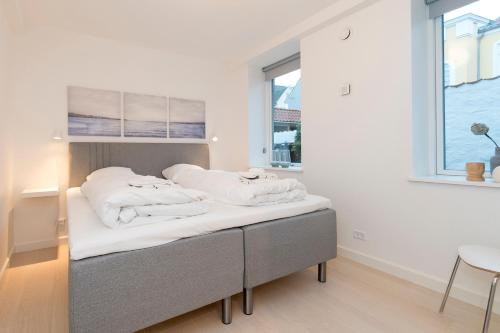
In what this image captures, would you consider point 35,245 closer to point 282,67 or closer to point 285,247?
point 285,247

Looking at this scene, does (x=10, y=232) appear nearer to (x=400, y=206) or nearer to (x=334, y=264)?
(x=334, y=264)

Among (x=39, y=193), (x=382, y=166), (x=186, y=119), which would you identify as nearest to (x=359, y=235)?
(x=382, y=166)

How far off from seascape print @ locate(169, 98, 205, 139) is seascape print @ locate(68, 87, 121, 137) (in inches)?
24.7

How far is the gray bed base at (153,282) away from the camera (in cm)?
112

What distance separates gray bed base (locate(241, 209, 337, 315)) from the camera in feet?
5.25

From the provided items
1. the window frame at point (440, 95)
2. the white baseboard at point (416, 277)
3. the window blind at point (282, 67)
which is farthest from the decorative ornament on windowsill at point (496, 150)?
the window blind at point (282, 67)

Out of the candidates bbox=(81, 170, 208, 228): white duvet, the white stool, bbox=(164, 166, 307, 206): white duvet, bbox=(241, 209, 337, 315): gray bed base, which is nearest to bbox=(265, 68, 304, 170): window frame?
bbox=(164, 166, 307, 206): white duvet

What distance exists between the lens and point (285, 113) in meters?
3.70

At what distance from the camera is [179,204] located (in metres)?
1.54

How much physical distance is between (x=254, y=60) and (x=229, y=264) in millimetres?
2840

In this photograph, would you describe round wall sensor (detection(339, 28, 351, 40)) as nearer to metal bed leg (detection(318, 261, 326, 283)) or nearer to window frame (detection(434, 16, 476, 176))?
window frame (detection(434, 16, 476, 176))

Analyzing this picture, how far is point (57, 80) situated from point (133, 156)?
1.06 metres

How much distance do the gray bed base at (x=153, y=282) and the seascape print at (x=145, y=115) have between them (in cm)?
224

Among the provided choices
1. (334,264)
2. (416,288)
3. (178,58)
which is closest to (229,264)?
(334,264)
